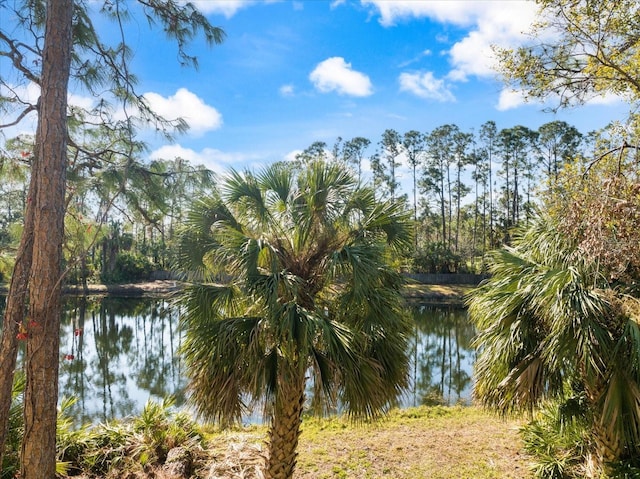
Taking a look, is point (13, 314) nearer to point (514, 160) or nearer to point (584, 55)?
point (584, 55)

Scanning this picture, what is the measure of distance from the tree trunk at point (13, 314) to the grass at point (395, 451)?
2.88m

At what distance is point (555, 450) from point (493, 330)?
2440 mm

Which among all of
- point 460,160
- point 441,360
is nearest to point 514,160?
point 460,160

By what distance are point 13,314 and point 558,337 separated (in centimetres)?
532

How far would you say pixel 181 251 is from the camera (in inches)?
201

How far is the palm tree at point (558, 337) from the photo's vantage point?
428cm

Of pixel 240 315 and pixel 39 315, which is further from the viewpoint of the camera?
pixel 240 315

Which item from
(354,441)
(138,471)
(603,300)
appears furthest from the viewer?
(354,441)

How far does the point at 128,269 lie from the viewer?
36188mm

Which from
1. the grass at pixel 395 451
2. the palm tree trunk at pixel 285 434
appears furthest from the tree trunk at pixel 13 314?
the grass at pixel 395 451

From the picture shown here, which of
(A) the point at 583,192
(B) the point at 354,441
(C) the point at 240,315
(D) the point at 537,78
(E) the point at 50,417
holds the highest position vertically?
(D) the point at 537,78

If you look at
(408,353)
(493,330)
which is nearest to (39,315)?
(408,353)

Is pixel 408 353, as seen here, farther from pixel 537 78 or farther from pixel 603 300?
pixel 537 78

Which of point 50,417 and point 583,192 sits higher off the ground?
point 583,192
